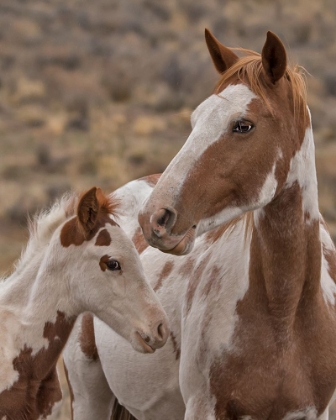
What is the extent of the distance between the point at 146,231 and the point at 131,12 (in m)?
36.2

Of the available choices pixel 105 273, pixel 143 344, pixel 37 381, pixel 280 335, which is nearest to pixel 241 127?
pixel 280 335

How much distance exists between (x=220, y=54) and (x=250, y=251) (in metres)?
1.02

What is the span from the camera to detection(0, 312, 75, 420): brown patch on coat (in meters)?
4.57

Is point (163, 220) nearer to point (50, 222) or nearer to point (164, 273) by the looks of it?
point (50, 222)

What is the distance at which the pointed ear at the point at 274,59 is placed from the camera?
3.96 metres

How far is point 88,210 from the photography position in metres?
4.65

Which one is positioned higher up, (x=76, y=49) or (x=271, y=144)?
(x=271, y=144)

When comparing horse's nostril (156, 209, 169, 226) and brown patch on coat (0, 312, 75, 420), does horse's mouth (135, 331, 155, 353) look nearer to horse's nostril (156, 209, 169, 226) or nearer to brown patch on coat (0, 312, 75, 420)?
brown patch on coat (0, 312, 75, 420)

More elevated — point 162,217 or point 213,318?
point 162,217

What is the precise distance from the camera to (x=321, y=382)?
4.38 meters

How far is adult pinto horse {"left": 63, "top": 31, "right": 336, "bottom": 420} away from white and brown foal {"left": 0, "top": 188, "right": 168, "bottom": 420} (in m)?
0.34

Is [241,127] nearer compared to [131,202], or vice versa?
[241,127]

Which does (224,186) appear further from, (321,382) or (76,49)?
(76,49)

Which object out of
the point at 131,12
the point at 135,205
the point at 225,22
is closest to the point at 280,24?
the point at 225,22
